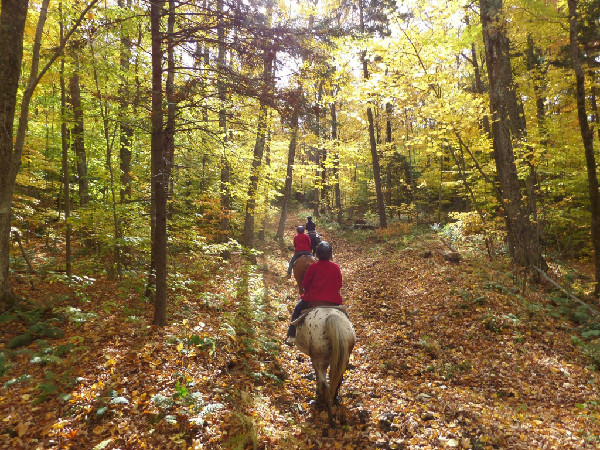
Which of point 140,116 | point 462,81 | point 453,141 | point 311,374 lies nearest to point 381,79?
point 453,141

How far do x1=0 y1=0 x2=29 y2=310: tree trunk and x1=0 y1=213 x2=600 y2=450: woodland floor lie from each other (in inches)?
39.0

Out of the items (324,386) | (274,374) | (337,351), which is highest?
(337,351)

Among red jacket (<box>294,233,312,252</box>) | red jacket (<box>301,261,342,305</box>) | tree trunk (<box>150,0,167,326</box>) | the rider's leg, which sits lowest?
the rider's leg

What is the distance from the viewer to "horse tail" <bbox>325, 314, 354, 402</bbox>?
502 centimetres

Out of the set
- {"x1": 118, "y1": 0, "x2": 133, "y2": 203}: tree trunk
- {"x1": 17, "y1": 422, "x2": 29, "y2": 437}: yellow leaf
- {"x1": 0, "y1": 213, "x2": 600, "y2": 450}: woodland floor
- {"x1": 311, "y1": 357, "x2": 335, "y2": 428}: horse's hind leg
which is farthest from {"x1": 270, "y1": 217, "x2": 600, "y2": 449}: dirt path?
{"x1": 118, "y1": 0, "x2": 133, "y2": 203}: tree trunk

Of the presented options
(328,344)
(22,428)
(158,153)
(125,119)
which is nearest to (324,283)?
(328,344)

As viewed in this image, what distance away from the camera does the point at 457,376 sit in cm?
657

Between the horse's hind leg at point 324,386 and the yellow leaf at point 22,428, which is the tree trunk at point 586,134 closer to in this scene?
the horse's hind leg at point 324,386

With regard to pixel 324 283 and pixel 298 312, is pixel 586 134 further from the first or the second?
pixel 298 312

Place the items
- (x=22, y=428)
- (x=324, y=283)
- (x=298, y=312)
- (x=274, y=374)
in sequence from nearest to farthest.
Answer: (x=22, y=428)
(x=324, y=283)
(x=274, y=374)
(x=298, y=312)

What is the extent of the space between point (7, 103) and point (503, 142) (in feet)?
45.7

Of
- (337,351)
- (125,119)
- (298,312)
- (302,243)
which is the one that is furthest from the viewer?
(302,243)

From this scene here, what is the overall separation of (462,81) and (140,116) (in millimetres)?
30167

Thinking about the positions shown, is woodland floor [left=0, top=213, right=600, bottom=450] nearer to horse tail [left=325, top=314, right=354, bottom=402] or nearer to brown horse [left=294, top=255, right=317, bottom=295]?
horse tail [left=325, top=314, right=354, bottom=402]
